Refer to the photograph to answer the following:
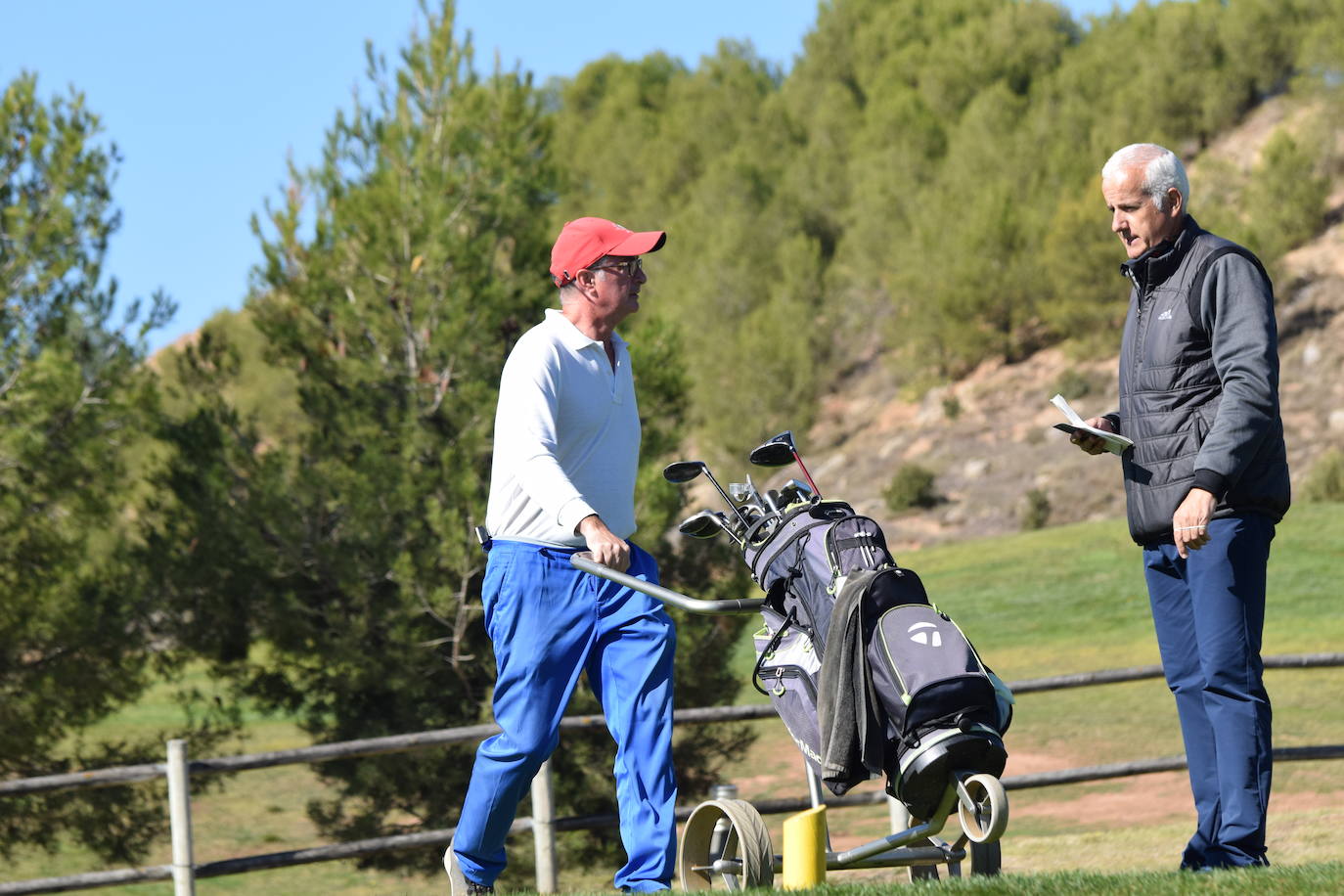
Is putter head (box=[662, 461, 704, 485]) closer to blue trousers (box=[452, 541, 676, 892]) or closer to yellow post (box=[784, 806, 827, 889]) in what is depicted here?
blue trousers (box=[452, 541, 676, 892])

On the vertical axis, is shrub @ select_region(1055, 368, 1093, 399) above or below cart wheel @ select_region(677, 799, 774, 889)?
above

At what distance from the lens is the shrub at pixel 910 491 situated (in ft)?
142

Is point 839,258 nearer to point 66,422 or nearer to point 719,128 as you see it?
point 719,128

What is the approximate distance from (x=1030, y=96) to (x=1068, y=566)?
111 feet

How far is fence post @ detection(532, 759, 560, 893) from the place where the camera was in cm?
668

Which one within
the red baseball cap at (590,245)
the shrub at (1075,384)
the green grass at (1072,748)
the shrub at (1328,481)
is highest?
the shrub at (1075,384)

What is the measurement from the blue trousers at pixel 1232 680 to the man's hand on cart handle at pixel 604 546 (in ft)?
5.04

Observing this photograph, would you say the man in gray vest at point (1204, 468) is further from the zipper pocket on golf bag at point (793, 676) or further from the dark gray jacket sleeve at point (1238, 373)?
the zipper pocket on golf bag at point (793, 676)

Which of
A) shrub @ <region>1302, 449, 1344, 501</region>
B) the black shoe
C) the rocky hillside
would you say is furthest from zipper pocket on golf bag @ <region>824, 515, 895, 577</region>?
the rocky hillside

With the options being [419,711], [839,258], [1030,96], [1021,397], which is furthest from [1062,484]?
[419,711]

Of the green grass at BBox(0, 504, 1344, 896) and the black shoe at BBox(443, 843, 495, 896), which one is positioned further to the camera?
the green grass at BBox(0, 504, 1344, 896)

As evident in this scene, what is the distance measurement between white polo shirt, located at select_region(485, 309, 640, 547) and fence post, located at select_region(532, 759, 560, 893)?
2352 mm

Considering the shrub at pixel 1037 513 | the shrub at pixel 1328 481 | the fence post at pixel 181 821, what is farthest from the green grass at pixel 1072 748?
the shrub at pixel 1037 513

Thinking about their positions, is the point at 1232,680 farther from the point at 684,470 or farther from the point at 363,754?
the point at 363,754
